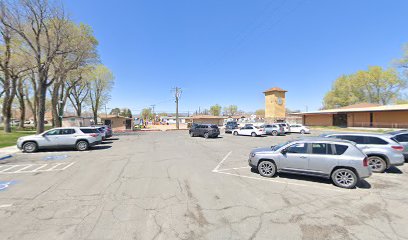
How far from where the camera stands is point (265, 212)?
459cm

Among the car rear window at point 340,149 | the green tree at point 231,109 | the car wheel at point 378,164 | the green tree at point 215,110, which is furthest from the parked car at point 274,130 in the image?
the green tree at point 231,109

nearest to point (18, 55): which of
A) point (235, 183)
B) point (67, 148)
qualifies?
point (67, 148)

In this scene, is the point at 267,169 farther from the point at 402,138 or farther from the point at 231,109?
the point at 231,109

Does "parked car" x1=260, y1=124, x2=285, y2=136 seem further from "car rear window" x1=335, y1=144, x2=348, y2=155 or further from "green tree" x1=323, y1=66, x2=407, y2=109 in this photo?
"green tree" x1=323, y1=66, x2=407, y2=109

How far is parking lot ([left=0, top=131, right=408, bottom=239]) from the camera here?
3775 mm

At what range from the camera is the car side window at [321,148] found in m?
6.43

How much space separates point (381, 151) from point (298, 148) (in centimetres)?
416

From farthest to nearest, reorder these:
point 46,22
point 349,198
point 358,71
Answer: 1. point 358,71
2. point 46,22
3. point 349,198

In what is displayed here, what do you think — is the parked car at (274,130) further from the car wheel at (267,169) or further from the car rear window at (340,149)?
the car rear window at (340,149)

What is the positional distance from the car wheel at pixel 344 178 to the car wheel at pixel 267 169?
6.30ft

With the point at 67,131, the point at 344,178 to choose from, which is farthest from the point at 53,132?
the point at 344,178

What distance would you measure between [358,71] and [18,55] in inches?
2800

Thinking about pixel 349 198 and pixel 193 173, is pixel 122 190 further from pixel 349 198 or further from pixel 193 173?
pixel 349 198

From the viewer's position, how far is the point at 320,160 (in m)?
6.45
